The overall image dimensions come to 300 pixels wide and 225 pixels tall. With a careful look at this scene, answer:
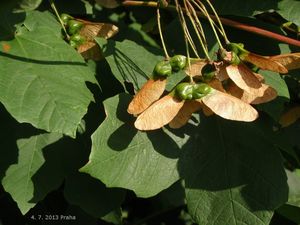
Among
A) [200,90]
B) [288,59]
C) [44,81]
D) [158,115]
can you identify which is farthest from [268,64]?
[44,81]

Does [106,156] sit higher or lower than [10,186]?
higher

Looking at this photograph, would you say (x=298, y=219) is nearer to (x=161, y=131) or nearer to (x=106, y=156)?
(x=161, y=131)

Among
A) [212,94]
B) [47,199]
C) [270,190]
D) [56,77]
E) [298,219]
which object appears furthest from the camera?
[47,199]

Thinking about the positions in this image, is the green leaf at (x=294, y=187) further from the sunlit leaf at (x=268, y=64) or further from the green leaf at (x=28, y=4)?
the green leaf at (x=28, y=4)

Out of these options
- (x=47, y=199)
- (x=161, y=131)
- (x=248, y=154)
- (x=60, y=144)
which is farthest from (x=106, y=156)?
(x=47, y=199)

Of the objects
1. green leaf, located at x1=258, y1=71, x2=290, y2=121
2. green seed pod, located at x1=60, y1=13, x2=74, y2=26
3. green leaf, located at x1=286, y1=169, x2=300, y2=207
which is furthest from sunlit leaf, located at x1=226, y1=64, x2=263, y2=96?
green leaf, located at x1=286, y1=169, x2=300, y2=207

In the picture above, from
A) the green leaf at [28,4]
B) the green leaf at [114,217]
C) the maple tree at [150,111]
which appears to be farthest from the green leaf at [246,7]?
the green leaf at [114,217]

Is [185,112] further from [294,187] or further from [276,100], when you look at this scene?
[294,187]
